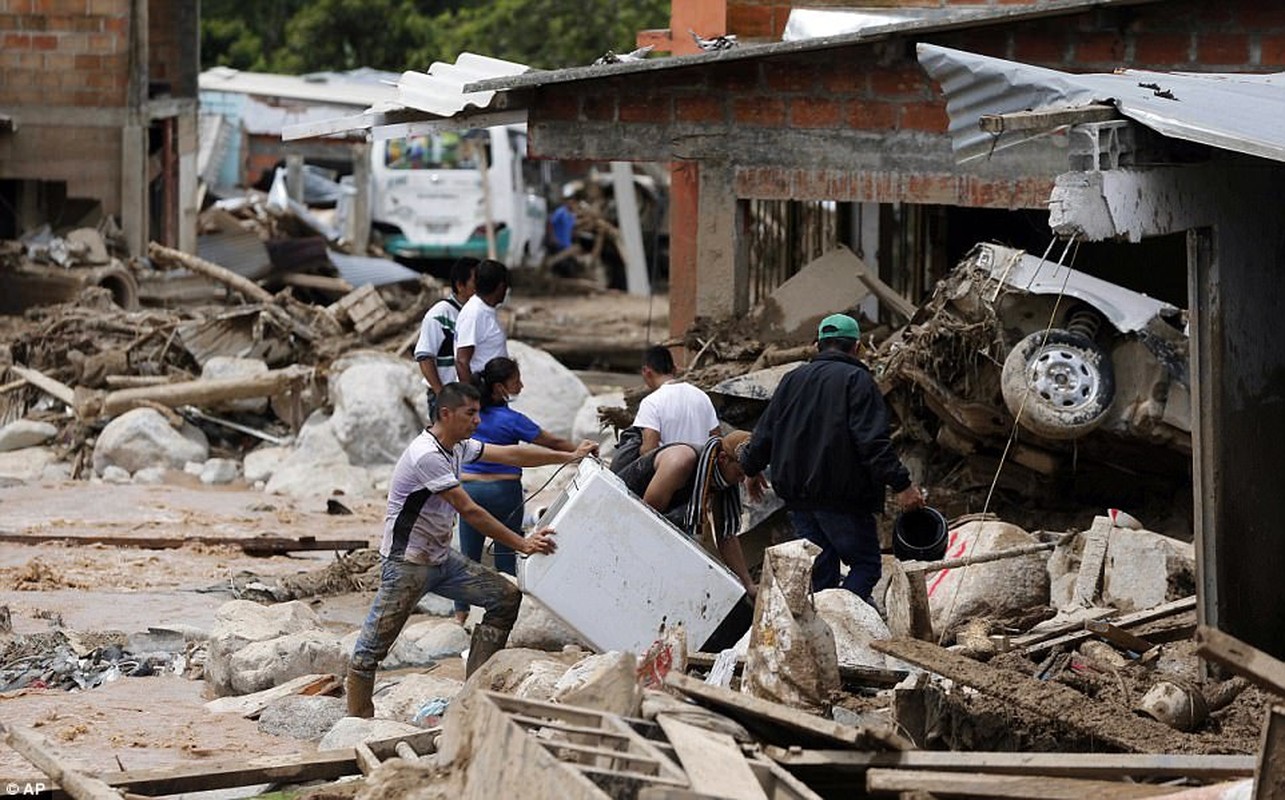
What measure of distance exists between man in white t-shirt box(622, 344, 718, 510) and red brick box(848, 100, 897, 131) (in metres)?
2.38

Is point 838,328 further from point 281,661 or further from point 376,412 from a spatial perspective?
point 376,412

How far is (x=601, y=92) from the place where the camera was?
1174cm

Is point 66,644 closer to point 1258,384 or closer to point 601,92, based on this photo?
point 601,92

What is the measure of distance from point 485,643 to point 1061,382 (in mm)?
3168

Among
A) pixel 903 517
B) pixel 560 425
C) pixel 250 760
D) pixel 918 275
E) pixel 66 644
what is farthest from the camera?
pixel 560 425

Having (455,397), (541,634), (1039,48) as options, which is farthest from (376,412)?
(455,397)

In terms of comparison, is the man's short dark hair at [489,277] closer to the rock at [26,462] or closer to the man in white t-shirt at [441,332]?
the man in white t-shirt at [441,332]

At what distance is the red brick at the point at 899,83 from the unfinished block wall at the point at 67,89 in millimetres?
12698

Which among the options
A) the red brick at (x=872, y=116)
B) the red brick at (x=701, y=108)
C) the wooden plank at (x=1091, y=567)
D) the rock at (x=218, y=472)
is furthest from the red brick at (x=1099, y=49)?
the rock at (x=218, y=472)

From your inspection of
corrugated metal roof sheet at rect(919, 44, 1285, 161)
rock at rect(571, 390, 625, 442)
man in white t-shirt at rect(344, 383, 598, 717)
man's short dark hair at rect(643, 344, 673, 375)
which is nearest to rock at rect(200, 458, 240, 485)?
rock at rect(571, 390, 625, 442)

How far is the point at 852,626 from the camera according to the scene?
7930 mm

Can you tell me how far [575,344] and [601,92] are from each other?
38.0 ft

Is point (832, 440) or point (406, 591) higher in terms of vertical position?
point (832, 440)

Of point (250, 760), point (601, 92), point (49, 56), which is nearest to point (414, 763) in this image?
point (250, 760)
